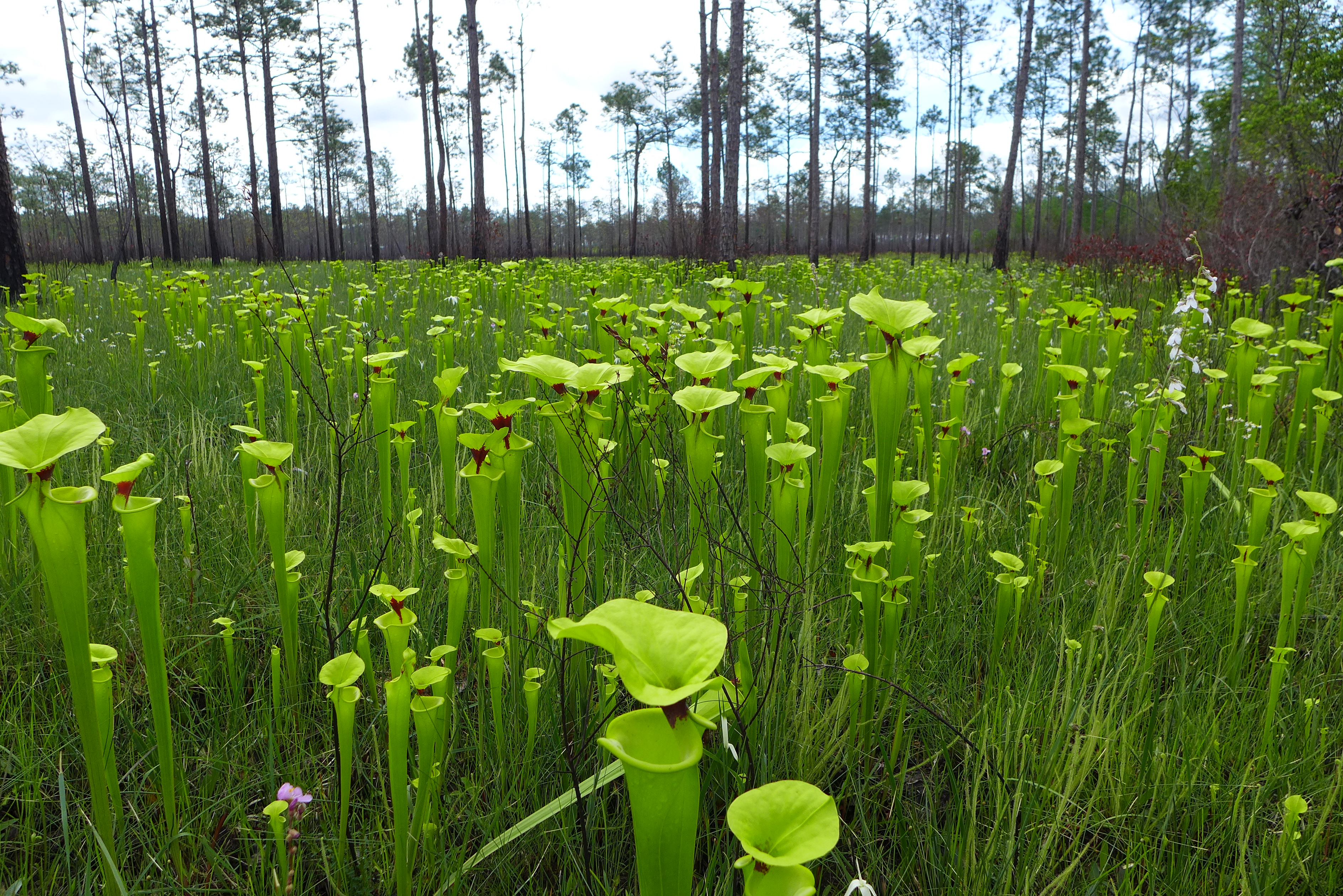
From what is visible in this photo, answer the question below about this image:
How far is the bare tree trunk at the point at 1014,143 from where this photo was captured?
1364cm

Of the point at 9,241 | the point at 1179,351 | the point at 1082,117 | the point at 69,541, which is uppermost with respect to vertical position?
the point at 1082,117

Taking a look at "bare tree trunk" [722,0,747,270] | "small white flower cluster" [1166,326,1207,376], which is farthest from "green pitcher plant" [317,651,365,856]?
"bare tree trunk" [722,0,747,270]

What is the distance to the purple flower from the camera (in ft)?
3.14

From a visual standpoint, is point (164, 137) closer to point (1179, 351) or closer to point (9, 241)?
point (9, 241)

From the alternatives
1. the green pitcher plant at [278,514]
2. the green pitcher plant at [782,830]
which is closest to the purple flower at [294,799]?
the green pitcher plant at [278,514]

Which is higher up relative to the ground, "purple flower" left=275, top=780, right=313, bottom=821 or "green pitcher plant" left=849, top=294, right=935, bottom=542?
"green pitcher plant" left=849, top=294, right=935, bottom=542

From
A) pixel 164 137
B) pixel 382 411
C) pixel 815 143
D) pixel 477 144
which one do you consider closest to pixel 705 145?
pixel 815 143

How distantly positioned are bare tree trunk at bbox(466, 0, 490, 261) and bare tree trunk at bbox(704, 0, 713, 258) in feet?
14.5

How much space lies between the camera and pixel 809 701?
136 cm

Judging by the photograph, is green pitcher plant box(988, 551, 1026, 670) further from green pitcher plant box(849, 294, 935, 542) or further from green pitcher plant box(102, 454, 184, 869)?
green pitcher plant box(102, 454, 184, 869)

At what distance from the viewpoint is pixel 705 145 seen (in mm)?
22031

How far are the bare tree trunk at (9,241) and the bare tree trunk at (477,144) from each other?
297 inches

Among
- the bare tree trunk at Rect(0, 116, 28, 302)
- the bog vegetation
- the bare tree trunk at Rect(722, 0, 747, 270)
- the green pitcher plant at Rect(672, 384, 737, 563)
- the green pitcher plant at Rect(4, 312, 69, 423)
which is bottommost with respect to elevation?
the bog vegetation

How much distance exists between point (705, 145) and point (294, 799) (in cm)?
2339
